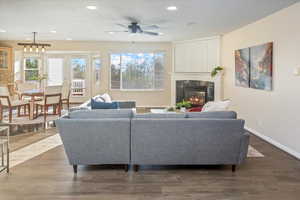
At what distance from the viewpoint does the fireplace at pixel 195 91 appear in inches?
377

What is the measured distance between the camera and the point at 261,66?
615cm

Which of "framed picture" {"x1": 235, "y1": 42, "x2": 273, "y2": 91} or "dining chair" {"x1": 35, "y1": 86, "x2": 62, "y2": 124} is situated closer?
"framed picture" {"x1": 235, "y1": 42, "x2": 273, "y2": 91}

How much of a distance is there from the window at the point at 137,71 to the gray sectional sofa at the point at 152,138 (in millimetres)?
7039

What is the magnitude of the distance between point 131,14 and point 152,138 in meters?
2.84

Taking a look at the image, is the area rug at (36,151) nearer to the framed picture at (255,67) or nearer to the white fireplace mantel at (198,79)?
the framed picture at (255,67)

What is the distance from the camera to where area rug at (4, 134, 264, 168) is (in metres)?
4.74

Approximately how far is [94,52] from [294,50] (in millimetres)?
7548

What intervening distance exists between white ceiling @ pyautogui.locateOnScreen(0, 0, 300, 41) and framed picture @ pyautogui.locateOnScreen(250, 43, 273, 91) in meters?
0.65

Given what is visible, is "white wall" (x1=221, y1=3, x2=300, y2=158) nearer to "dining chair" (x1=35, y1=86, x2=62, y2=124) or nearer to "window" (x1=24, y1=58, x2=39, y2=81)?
"dining chair" (x1=35, y1=86, x2=62, y2=124)

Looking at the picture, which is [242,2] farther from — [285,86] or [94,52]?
[94,52]

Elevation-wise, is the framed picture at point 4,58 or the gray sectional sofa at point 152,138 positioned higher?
the framed picture at point 4,58

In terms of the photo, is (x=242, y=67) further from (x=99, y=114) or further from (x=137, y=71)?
(x=137, y=71)

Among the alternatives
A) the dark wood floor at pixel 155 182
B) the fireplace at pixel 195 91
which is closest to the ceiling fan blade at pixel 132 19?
the dark wood floor at pixel 155 182

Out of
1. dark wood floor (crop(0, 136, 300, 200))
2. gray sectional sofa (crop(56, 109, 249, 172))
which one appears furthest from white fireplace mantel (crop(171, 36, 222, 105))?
gray sectional sofa (crop(56, 109, 249, 172))
